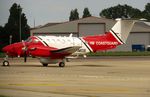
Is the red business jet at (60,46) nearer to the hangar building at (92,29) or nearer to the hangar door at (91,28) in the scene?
the hangar building at (92,29)

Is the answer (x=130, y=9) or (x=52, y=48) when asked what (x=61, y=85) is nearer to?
(x=52, y=48)

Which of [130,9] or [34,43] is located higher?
[130,9]

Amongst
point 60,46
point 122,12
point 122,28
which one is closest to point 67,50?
point 60,46

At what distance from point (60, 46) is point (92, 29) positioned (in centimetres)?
6179

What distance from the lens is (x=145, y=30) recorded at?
10488 cm

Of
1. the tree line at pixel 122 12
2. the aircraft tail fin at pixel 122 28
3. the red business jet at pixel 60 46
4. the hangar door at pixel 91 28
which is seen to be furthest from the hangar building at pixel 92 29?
the tree line at pixel 122 12

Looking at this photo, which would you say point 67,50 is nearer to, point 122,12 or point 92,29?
point 92,29

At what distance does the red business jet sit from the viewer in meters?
37.0

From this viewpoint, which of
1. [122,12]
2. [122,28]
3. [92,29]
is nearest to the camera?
[122,28]

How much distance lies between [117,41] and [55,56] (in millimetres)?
7070

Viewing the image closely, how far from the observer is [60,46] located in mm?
39531

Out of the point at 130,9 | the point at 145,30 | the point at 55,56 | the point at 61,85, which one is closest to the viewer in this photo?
the point at 61,85

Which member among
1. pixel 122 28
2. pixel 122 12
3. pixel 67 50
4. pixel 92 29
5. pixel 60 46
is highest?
pixel 122 12

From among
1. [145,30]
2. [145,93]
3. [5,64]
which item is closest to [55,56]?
[5,64]
